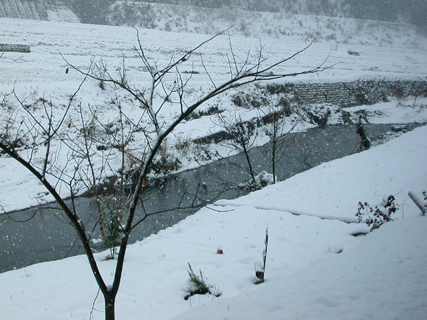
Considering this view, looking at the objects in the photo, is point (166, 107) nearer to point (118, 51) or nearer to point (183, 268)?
point (118, 51)

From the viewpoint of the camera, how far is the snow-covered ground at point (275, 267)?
2.99 m

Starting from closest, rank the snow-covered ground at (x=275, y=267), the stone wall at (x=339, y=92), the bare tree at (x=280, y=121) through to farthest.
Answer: the snow-covered ground at (x=275, y=267), the bare tree at (x=280, y=121), the stone wall at (x=339, y=92)

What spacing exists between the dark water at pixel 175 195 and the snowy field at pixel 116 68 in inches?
42.6

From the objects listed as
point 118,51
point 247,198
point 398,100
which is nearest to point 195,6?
point 118,51

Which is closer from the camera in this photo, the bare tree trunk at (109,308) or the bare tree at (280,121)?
the bare tree trunk at (109,308)

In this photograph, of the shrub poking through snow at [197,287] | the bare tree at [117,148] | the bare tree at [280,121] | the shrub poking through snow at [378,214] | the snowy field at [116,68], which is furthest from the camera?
the bare tree at [280,121]

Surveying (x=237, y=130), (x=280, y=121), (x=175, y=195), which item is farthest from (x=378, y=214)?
(x=280, y=121)

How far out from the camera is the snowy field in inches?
514

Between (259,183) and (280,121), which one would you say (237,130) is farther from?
(259,183)

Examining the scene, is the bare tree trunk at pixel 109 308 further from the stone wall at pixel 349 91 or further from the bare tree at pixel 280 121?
the stone wall at pixel 349 91

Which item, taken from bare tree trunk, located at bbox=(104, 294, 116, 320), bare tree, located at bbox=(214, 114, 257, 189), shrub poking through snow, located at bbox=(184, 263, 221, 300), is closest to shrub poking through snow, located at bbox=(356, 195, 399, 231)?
shrub poking through snow, located at bbox=(184, 263, 221, 300)

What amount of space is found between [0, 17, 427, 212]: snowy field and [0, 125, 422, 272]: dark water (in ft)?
3.55

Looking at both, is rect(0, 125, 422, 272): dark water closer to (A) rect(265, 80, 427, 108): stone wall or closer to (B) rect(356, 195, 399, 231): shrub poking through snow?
(B) rect(356, 195, 399, 231): shrub poking through snow

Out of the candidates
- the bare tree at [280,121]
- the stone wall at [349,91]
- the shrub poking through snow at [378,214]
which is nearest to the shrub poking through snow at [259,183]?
the bare tree at [280,121]
